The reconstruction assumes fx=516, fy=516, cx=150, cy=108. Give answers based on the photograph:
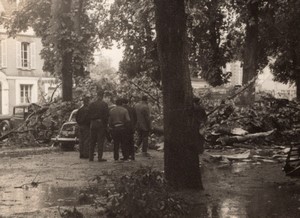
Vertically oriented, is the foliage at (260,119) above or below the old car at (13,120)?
above

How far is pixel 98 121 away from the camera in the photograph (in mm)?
15211

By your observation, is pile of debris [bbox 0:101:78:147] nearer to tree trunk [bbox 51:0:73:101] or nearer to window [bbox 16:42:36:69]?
tree trunk [bbox 51:0:73:101]

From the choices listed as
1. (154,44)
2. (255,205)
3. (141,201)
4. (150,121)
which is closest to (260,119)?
(150,121)

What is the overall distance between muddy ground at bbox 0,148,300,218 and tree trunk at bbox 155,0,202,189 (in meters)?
0.51

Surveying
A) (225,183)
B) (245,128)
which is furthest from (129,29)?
(225,183)

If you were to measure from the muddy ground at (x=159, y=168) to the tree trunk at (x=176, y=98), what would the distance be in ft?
1.66

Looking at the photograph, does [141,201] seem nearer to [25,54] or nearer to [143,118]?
[143,118]

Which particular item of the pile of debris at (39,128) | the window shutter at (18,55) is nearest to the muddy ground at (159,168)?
the pile of debris at (39,128)

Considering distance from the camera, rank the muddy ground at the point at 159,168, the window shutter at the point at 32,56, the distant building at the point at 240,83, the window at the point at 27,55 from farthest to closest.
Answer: the distant building at the point at 240,83, the window shutter at the point at 32,56, the window at the point at 27,55, the muddy ground at the point at 159,168

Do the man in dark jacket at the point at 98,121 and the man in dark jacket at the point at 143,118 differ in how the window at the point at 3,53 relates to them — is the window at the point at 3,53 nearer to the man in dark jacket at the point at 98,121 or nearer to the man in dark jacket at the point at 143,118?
the man in dark jacket at the point at 143,118

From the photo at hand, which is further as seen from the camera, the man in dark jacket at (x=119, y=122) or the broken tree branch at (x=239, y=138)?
the broken tree branch at (x=239, y=138)

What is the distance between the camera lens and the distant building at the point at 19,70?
4041cm

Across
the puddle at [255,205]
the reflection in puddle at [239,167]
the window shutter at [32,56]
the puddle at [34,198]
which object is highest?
the window shutter at [32,56]

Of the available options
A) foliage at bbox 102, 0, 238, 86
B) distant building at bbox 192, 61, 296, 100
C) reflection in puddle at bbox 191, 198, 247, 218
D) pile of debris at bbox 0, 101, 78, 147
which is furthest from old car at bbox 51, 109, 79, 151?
distant building at bbox 192, 61, 296, 100
